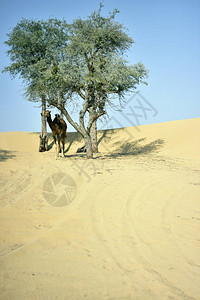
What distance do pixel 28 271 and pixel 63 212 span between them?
8.55ft

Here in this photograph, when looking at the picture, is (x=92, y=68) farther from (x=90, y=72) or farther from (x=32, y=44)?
(x=32, y=44)

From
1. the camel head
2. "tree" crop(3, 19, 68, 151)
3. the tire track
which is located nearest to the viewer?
the tire track

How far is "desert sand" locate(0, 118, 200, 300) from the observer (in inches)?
135

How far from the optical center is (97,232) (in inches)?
204

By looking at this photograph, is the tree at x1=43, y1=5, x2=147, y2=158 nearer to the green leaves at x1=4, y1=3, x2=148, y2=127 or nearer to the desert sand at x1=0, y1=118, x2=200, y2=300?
the green leaves at x1=4, y1=3, x2=148, y2=127

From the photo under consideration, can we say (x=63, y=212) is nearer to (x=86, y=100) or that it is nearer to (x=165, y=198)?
(x=165, y=198)

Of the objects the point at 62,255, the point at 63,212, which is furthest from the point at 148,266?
the point at 63,212

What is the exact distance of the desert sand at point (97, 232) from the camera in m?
3.43

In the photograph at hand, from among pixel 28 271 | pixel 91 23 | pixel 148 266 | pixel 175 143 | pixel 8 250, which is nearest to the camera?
pixel 28 271

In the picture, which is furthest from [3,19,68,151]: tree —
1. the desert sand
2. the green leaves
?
the desert sand

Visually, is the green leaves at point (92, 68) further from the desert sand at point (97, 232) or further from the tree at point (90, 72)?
the desert sand at point (97, 232)

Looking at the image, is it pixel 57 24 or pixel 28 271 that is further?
pixel 57 24

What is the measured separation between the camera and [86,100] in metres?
14.5

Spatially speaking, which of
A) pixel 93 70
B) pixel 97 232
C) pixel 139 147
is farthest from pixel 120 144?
pixel 97 232
